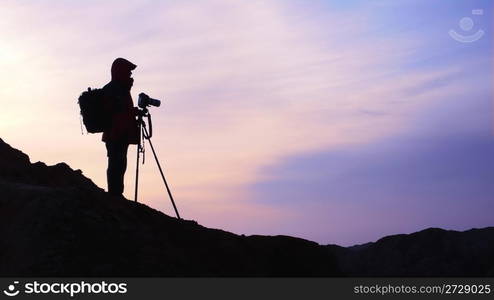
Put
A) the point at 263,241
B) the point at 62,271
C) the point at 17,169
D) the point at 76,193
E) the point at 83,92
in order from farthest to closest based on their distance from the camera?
the point at 17,169, the point at 263,241, the point at 83,92, the point at 76,193, the point at 62,271

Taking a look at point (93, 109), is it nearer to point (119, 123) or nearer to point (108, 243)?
point (119, 123)

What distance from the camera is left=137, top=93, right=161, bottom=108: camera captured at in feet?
52.6

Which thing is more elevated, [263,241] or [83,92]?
[83,92]

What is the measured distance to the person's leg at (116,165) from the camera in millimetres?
15742

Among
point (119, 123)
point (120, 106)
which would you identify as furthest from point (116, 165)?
point (120, 106)

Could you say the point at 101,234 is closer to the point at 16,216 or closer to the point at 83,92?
the point at 16,216

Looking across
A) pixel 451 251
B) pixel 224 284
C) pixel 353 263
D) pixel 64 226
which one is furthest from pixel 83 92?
pixel 451 251

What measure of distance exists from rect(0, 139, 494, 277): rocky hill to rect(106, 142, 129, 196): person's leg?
2.52ft

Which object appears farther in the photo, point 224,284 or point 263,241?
→ point 263,241

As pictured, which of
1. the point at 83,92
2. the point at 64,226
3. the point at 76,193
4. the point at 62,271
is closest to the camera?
the point at 62,271

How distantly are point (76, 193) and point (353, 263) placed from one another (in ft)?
29.8

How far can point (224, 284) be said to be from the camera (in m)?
12.0

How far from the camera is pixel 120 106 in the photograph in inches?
621

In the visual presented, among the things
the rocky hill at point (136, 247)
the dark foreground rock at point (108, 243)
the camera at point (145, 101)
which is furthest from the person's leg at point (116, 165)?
the camera at point (145, 101)
